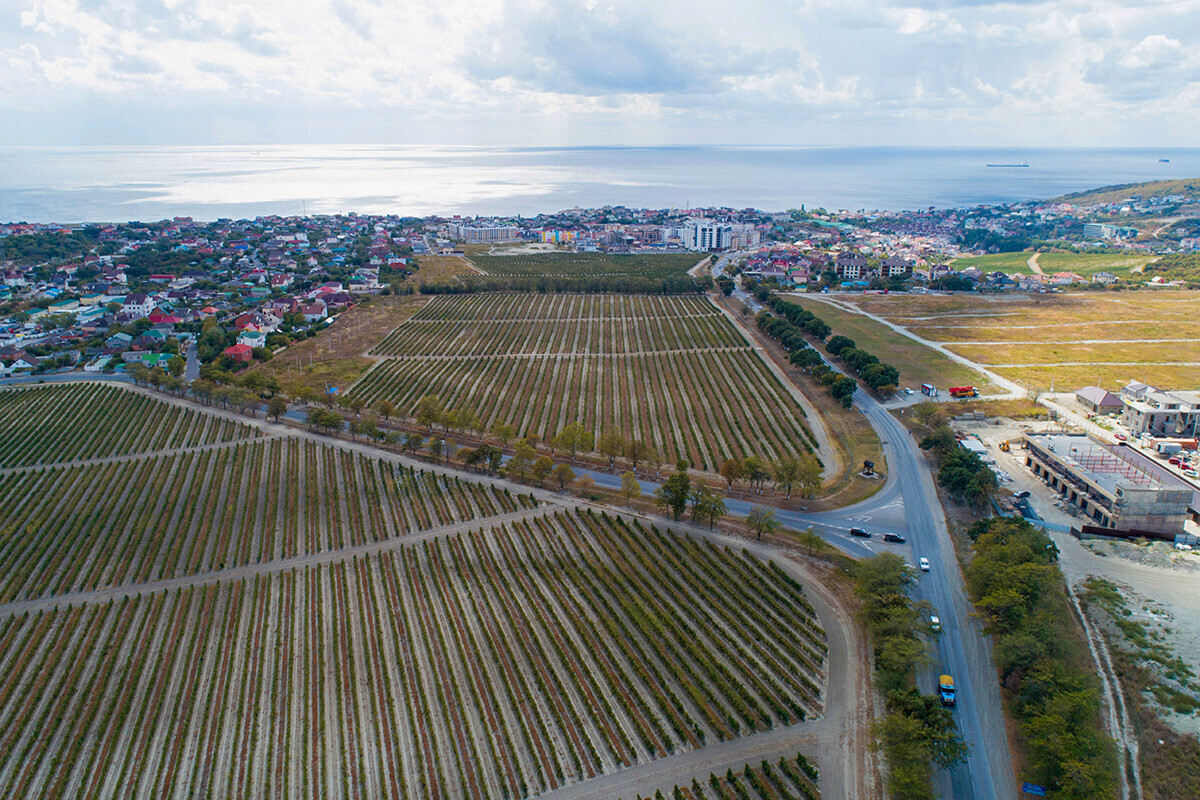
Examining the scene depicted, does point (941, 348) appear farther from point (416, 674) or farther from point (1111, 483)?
point (416, 674)

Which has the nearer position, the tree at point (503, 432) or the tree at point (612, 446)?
the tree at point (612, 446)

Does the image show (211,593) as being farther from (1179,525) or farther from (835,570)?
(1179,525)

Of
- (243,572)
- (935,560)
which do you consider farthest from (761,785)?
(243,572)

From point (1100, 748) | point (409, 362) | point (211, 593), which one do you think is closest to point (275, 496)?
point (211, 593)

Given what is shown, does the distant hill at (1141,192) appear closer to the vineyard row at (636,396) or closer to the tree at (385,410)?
the vineyard row at (636,396)

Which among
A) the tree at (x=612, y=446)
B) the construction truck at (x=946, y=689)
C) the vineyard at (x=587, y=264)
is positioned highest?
the vineyard at (x=587, y=264)

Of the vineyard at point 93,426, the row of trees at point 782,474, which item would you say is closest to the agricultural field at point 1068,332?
the row of trees at point 782,474

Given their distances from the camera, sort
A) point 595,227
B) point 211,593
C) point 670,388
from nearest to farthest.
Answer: point 211,593 → point 670,388 → point 595,227
